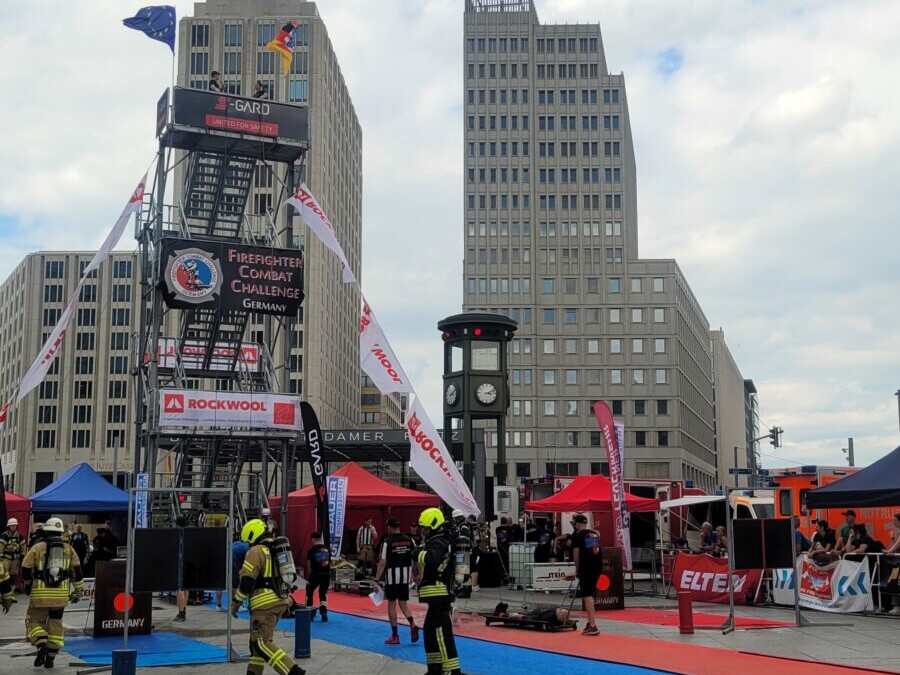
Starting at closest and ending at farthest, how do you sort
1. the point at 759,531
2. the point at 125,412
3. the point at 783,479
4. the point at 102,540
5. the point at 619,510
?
the point at 759,531 < the point at 619,510 < the point at 102,540 < the point at 783,479 < the point at 125,412

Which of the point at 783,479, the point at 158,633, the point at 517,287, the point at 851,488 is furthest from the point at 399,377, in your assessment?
the point at 517,287

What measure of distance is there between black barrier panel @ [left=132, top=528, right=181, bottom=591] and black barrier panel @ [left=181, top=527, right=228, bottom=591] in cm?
16

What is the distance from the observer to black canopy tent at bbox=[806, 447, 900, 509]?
20844 millimetres

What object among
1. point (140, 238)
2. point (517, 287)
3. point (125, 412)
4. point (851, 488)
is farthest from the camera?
point (125, 412)

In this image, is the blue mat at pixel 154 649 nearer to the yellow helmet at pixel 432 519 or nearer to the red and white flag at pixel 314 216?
the yellow helmet at pixel 432 519

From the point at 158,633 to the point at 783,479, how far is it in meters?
21.2

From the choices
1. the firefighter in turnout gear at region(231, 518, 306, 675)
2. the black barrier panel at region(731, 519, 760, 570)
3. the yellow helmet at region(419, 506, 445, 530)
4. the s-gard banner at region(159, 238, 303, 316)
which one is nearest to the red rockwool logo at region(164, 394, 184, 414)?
the s-gard banner at region(159, 238, 303, 316)

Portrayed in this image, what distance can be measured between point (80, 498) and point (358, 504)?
317 inches

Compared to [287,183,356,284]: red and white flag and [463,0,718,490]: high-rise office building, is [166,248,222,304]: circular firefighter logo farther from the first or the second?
[463,0,718,490]: high-rise office building

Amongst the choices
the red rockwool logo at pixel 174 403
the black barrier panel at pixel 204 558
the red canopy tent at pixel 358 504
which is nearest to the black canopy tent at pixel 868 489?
the red canopy tent at pixel 358 504

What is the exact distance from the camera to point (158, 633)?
61.1 feet

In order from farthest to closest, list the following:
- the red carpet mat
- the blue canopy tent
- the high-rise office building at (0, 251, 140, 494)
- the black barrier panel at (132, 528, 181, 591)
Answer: the high-rise office building at (0, 251, 140, 494) < the blue canopy tent < the black barrier panel at (132, 528, 181, 591) < the red carpet mat

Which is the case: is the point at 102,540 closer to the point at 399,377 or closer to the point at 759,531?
the point at 399,377

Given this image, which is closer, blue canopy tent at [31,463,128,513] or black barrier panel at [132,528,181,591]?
black barrier panel at [132,528,181,591]
